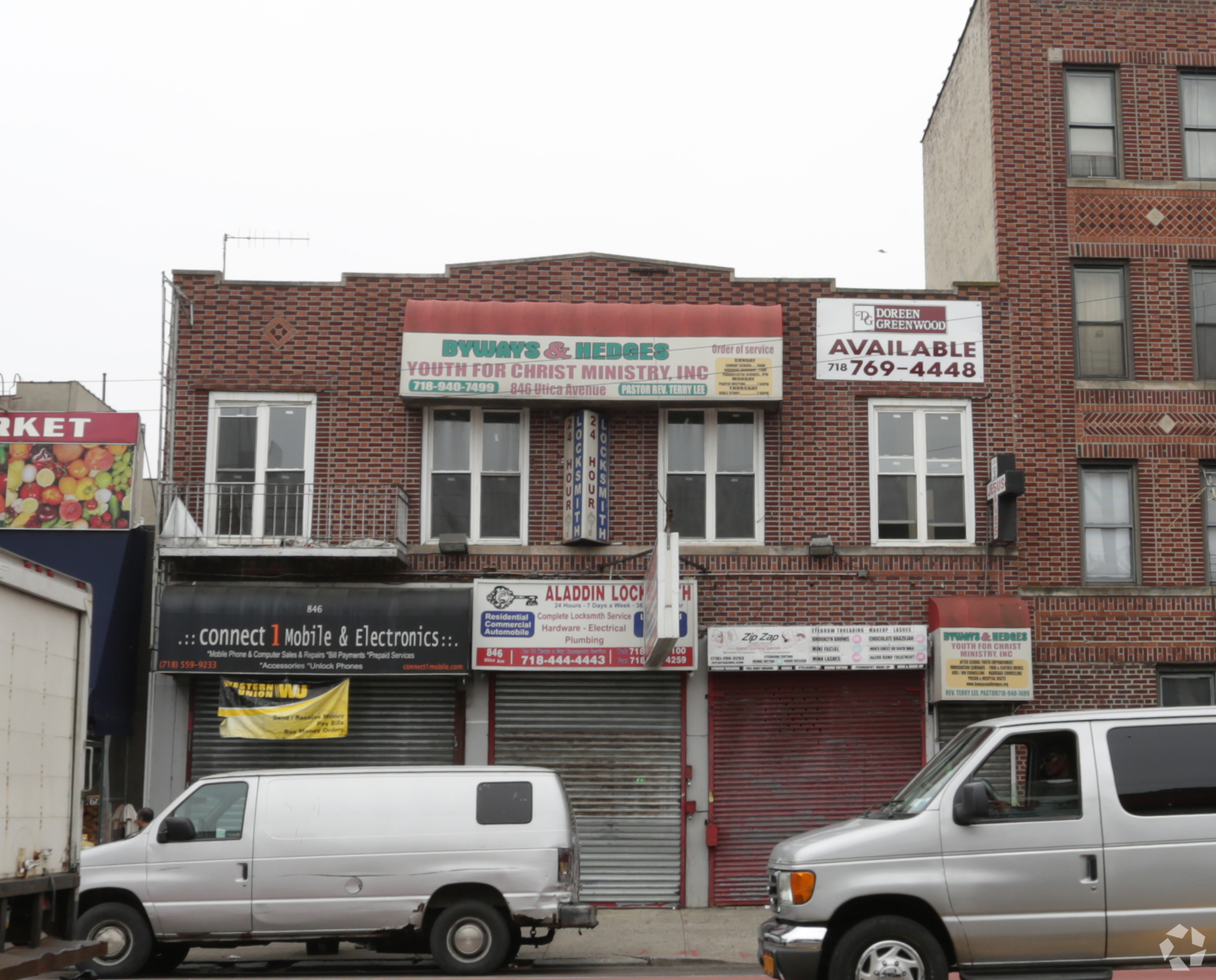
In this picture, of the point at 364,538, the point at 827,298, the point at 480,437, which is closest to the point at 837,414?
the point at 827,298

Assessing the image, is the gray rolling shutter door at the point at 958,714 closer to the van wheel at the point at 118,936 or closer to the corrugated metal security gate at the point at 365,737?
the corrugated metal security gate at the point at 365,737

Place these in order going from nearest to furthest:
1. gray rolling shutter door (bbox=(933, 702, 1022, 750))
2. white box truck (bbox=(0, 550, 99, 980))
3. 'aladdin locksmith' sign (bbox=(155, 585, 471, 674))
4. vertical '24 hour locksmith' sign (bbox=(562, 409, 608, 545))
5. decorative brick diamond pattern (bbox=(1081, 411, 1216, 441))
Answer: white box truck (bbox=(0, 550, 99, 980))
'aladdin locksmith' sign (bbox=(155, 585, 471, 674))
gray rolling shutter door (bbox=(933, 702, 1022, 750))
vertical '24 hour locksmith' sign (bbox=(562, 409, 608, 545))
decorative brick diamond pattern (bbox=(1081, 411, 1216, 441))

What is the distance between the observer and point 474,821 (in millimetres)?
12805

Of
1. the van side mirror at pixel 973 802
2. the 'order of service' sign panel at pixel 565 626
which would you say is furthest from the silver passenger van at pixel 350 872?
the 'order of service' sign panel at pixel 565 626

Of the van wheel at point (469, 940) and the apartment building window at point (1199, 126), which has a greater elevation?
the apartment building window at point (1199, 126)

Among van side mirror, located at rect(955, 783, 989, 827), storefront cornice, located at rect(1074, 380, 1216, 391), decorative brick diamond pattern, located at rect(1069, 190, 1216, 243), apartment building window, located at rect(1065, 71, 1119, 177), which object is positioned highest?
apartment building window, located at rect(1065, 71, 1119, 177)

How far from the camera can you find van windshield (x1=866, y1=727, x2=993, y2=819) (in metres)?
9.66

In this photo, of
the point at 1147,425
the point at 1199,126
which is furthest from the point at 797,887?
the point at 1199,126

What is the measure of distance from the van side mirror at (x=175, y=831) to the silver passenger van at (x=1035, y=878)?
584 centimetres

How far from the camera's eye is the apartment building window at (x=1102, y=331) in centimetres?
1934

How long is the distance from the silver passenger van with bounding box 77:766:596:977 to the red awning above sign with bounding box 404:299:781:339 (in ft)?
23.9

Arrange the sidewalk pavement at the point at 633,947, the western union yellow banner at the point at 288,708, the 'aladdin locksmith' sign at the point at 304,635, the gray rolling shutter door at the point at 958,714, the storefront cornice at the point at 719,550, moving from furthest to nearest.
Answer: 1. the storefront cornice at the point at 719,550
2. the gray rolling shutter door at the point at 958,714
3. the western union yellow banner at the point at 288,708
4. the 'aladdin locksmith' sign at the point at 304,635
5. the sidewalk pavement at the point at 633,947

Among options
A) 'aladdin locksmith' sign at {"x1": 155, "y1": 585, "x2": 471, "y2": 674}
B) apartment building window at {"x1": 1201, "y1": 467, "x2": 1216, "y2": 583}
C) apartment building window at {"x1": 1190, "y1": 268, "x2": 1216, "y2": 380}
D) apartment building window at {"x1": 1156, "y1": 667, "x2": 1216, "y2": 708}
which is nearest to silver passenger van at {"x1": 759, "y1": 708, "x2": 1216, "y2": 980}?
'aladdin locksmith' sign at {"x1": 155, "y1": 585, "x2": 471, "y2": 674}

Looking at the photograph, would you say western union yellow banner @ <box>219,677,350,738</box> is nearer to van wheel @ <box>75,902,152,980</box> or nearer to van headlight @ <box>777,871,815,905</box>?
van wheel @ <box>75,902,152,980</box>
